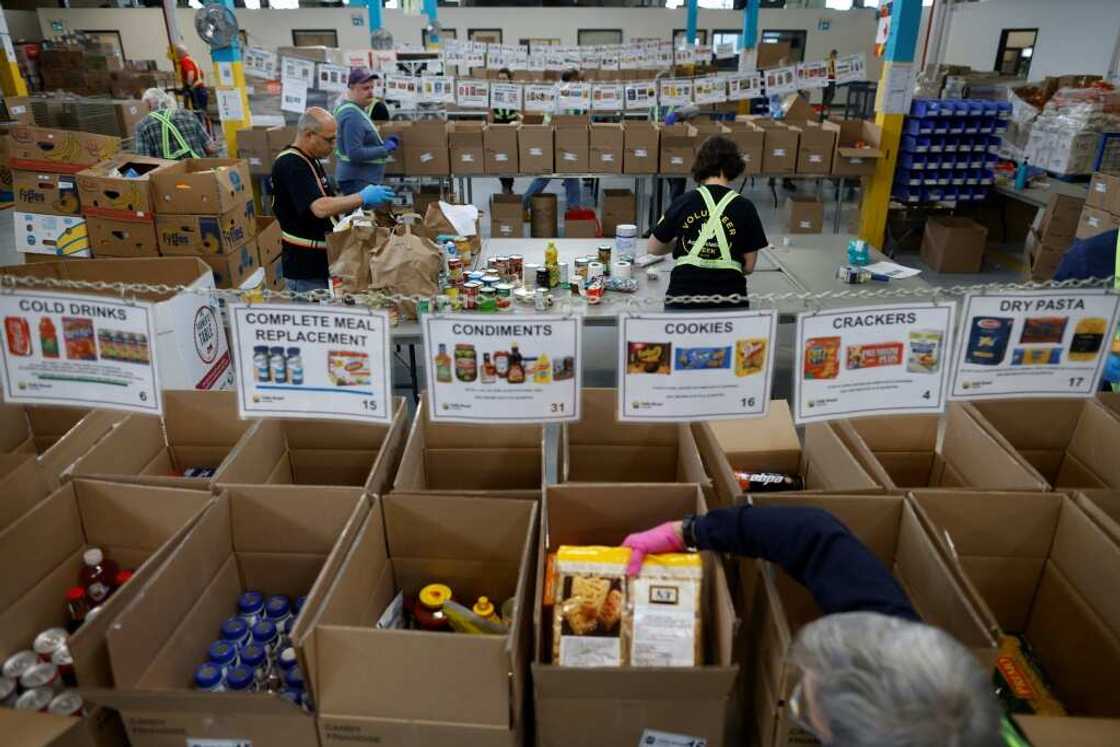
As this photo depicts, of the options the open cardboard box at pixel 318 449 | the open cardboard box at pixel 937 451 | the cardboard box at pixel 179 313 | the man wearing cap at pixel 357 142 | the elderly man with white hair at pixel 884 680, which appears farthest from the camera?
the man wearing cap at pixel 357 142

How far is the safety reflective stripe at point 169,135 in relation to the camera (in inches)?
184

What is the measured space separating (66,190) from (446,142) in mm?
3221

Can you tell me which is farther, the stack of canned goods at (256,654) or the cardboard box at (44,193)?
the cardboard box at (44,193)

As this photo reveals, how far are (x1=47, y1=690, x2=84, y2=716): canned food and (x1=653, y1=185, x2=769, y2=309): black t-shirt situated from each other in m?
2.50

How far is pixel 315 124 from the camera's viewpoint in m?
3.38

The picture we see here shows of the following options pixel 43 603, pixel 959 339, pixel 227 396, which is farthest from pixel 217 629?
pixel 959 339

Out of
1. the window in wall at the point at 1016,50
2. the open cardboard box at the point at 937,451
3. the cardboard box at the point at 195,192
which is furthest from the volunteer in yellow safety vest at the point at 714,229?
the window in wall at the point at 1016,50

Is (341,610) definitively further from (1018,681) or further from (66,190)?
(66,190)

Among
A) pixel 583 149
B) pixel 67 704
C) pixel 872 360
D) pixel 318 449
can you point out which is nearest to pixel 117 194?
pixel 318 449

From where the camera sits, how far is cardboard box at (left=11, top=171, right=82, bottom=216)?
12.9ft

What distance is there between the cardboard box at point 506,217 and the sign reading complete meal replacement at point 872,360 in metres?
5.14

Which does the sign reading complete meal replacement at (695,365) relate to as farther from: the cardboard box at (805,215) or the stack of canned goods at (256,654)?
the cardboard box at (805,215)

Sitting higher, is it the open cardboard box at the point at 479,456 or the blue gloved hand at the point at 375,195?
the blue gloved hand at the point at 375,195

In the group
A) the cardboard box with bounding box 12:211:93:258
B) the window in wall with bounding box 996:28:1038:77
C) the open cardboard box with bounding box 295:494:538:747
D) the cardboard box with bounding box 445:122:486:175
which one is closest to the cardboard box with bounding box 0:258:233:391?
the cardboard box with bounding box 12:211:93:258
